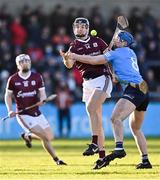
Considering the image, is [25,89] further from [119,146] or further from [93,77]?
[119,146]

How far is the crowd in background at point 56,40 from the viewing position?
30.8 metres

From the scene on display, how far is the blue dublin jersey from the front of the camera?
15.6 metres

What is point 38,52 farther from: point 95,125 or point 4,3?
point 95,125

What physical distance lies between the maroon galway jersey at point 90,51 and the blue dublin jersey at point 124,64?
1.31 m

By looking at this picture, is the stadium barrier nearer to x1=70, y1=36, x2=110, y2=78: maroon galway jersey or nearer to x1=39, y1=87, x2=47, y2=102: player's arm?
x1=39, y1=87, x2=47, y2=102: player's arm

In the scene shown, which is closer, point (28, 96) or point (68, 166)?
point (68, 166)

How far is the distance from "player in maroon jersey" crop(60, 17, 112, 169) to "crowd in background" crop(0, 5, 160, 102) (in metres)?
Result: 12.9

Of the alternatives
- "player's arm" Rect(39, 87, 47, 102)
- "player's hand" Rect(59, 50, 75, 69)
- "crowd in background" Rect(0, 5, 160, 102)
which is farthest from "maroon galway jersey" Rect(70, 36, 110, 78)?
"crowd in background" Rect(0, 5, 160, 102)

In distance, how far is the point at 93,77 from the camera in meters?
17.0

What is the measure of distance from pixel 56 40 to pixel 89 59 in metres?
15.6

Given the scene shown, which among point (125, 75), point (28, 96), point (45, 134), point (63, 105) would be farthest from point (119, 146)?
point (63, 105)

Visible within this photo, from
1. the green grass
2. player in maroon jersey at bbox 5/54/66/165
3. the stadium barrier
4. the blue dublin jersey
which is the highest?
the blue dublin jersey

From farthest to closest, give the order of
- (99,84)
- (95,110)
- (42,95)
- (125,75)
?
(42,95)
(99,84)
(95,110)
(125,75)

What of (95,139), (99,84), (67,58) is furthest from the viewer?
(99,84)
